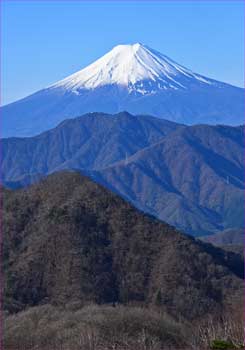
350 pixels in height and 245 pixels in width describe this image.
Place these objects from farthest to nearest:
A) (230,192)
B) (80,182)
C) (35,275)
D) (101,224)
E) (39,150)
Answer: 1. (39,150)
2. (230,192)
3. (80,182)
4. (101,224)
5. (35,275)

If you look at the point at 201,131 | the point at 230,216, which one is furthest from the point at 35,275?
the point at 201,131

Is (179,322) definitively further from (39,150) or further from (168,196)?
(39,150)

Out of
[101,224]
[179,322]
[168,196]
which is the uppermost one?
[168,196]

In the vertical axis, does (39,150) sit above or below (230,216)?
above

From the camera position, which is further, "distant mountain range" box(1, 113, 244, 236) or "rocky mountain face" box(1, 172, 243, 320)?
"distant mountain range" box(1, 113, 244, 236)

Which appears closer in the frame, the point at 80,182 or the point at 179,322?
the point at 179,322
